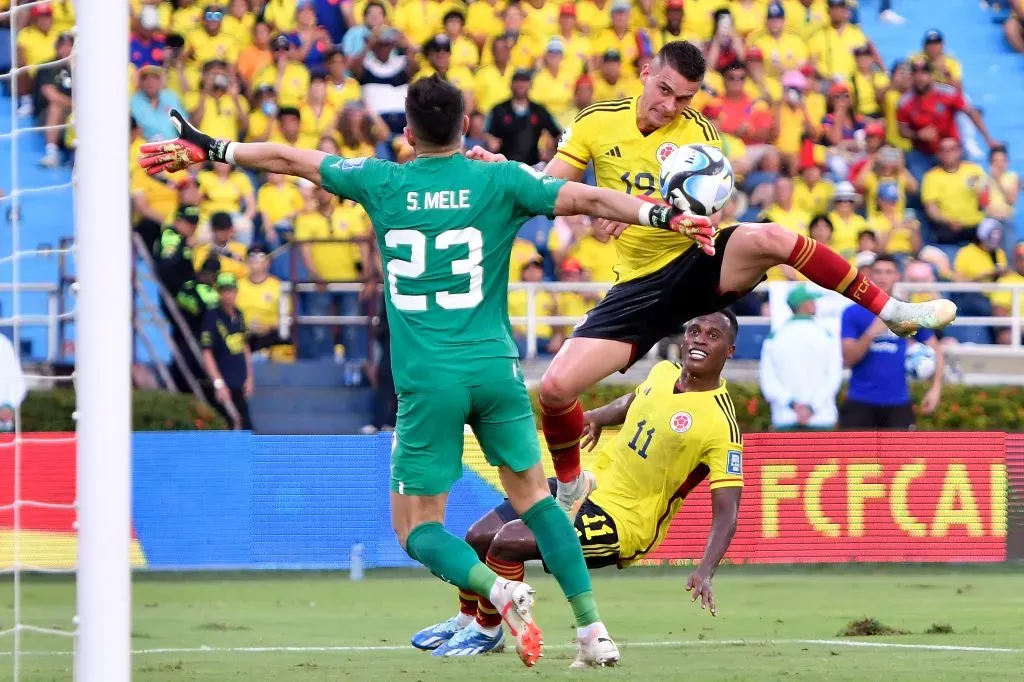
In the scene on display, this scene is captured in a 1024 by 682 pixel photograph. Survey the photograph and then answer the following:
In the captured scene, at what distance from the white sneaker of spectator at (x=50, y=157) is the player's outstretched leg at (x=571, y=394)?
24.9 feet

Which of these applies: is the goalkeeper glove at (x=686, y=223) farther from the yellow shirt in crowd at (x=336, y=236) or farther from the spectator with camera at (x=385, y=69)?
the spectator with camera at (x=385, y=69)

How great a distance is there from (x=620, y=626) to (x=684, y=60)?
3604 mm

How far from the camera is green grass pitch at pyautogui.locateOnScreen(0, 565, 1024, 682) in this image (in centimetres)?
732

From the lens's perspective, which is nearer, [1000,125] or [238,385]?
[238,385]

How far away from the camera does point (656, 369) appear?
8.85 meters

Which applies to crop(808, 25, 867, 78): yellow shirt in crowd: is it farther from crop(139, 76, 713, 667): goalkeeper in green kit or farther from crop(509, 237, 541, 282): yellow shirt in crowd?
crop(139, 76, 713, 667): goalkeeper in green kit

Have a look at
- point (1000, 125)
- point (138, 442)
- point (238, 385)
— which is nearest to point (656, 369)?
point (138, 442)

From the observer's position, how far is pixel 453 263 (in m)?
6.46

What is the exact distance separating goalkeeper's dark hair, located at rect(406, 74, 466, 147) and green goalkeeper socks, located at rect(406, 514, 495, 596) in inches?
60.7

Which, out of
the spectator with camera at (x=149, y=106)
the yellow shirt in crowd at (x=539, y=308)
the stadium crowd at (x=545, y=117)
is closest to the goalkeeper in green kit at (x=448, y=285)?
the stadium crowd at (x=545, y=117)

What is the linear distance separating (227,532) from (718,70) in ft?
→ 24.5

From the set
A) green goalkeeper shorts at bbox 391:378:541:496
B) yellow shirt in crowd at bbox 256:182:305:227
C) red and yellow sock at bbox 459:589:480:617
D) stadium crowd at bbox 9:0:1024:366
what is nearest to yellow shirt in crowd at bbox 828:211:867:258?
stadium crowd at bbox 9:0:1024:366

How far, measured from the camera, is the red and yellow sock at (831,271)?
754 cm

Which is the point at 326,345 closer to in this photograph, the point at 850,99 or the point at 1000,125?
the point at 850,99
